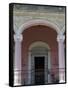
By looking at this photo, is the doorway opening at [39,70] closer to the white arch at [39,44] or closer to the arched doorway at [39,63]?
the arched doorway at [39,63]

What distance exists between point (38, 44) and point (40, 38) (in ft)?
0.19

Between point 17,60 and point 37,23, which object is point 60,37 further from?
point 17,60

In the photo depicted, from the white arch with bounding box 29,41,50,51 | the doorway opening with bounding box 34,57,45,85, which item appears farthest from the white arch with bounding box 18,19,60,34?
the doorway opening with bounding box 34,57,45,85

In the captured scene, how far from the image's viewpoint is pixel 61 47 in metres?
2.33

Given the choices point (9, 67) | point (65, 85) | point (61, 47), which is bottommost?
point (65, 85)

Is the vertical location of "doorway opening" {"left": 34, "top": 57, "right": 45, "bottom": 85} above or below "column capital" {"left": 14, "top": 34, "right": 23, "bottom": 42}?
below

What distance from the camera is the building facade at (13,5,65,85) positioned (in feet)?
7.23

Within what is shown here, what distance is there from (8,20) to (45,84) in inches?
25.9

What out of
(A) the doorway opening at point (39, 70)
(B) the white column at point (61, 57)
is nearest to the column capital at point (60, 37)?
(B) the white column at point (61, 57)

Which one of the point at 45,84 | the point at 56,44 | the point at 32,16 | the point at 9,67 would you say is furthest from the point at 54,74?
the point at 32,16

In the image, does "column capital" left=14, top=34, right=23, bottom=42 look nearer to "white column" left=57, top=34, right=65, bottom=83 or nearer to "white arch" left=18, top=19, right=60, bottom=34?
"white arch" left=18, top=19, right=60, bottom=34

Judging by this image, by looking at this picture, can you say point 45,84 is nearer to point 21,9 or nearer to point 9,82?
point 9,82

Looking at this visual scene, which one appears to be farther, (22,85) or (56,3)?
(56,3)

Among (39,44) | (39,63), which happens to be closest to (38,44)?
(39,44)
